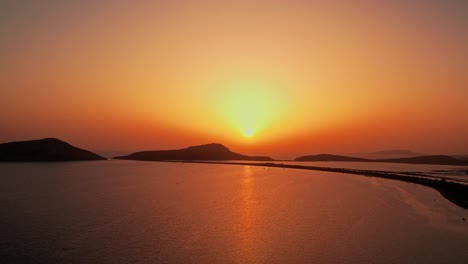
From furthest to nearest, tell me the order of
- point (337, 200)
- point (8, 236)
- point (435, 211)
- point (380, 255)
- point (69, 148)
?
point (69, 148) < point (337, 200) < point (435, 211) < point (8, 236) < point (380, 255)

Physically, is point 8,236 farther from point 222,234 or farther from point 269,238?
point 269,238

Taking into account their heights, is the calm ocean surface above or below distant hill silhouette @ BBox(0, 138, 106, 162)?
below

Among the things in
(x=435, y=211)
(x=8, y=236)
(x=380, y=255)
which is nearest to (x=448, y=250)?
(x=380, y=255)

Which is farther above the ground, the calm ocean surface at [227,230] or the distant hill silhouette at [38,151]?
the distant hill silhouette at [38,151]

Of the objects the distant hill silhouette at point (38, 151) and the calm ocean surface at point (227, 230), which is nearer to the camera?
the calm ocean surface at point (227, 230)

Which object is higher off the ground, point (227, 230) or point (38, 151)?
point (38, 151)

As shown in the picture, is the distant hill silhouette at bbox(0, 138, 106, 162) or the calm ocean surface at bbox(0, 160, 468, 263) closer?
the calm ocean surface at bbox(0, 160, 468, 263)

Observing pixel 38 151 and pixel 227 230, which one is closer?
pixel 227 230

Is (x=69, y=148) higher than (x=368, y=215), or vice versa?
(x=69, y=148)
